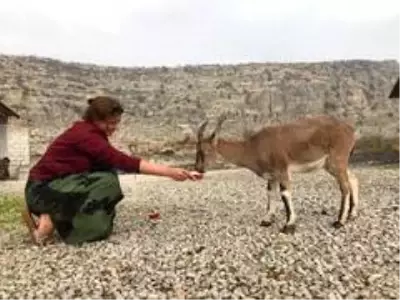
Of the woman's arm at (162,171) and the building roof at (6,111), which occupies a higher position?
the woman's arm at (162,171)

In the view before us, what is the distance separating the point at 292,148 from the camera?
12.5 meters

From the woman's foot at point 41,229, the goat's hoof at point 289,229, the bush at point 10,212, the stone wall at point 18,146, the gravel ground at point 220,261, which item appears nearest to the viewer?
the gravel ground at point 220,261

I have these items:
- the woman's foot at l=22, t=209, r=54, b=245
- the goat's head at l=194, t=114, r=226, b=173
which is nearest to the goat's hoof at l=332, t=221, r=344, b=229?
the goat's head at l=194, t=114, r=226, b=173

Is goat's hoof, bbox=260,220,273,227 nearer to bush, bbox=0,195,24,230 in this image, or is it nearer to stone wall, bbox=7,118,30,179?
bush, bbox=0,195,24,230

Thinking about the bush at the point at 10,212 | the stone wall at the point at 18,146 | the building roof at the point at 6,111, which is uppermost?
the building roof at the point at 6,111

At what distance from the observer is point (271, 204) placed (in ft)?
41.8

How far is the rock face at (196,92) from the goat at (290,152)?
38.9 m

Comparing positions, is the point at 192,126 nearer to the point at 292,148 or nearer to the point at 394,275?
the point at 292,148

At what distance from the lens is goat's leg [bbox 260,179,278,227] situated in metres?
12.6

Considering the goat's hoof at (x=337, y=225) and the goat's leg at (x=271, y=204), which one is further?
the goat's leg at (x=271, y=204)

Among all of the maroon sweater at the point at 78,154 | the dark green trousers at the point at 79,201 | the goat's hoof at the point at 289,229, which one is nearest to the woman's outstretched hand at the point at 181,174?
the maroon sweater at the point at 78,154

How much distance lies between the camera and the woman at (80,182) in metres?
11.1

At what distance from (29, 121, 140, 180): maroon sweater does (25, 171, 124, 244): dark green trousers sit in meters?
0.14

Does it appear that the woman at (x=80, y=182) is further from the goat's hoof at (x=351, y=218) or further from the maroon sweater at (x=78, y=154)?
the goat's hoof at (x=351, y=218)
